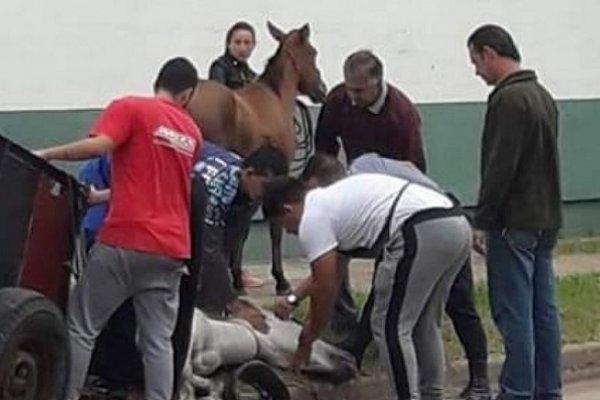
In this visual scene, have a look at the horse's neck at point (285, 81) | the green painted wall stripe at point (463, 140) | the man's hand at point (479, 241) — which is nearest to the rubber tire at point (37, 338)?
the man's hand at point (479, 241)

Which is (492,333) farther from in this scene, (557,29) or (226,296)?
(557,29)

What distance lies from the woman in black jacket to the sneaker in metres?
1.47

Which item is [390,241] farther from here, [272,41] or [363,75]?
[272,41]

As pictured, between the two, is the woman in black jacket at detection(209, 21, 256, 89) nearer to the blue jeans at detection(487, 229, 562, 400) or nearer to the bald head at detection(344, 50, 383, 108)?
the bald head at detection(344, 50, 383, 108)

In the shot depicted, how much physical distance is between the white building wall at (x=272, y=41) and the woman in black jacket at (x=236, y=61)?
3.23 feet

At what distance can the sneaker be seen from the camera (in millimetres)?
12771

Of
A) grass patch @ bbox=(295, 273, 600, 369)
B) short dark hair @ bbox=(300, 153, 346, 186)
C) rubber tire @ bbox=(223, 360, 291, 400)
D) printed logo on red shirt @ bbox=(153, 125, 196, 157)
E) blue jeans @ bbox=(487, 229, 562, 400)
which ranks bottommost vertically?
grass patch @ bbox=(295, 273, 600, 369)

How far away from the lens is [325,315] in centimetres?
809

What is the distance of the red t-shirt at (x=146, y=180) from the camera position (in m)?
7.88

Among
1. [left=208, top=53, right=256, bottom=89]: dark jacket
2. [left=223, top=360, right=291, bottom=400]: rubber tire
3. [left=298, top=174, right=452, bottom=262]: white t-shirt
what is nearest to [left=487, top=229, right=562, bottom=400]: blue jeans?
[left=298, top=174, right=452, bottom=262]: white t-shirt

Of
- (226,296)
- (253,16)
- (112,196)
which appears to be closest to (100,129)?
(112,196)

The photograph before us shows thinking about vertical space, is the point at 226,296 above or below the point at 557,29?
below

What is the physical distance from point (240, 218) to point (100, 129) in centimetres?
329

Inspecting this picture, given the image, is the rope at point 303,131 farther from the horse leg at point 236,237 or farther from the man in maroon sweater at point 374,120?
the man in maroon sweater at point 374,120
